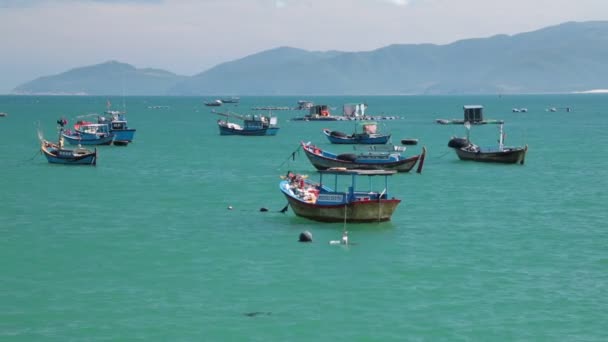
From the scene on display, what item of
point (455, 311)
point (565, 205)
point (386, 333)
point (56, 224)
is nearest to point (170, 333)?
point (386, 333)

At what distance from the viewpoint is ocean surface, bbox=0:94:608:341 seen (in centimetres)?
3228

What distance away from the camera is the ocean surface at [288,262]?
32.3 m

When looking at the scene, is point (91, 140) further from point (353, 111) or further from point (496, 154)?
point (353, 111)

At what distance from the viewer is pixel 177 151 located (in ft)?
340

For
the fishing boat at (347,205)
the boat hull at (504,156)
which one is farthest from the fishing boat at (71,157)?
the fishing boat at (347,205)

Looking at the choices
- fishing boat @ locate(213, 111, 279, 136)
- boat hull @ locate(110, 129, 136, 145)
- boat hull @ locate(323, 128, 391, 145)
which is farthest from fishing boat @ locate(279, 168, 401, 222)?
fishing boat @ locate(213, 111, 279, 136)

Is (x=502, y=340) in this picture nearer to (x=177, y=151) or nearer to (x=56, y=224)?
(x=56, y=224)

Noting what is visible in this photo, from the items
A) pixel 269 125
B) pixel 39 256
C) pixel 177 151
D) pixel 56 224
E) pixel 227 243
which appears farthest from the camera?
pixel 269 125

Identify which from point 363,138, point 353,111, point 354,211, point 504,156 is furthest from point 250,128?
point 354,211

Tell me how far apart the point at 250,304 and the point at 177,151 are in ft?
231

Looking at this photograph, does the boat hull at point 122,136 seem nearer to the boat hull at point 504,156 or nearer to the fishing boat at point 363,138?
the fishing boat at point 363,138

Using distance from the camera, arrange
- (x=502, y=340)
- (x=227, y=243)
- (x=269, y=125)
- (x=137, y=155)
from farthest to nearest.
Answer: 1. (x=269, y=125)
2. (x=137, y=155)
3. (x=227, y=243)
4. (x=502, y=340)

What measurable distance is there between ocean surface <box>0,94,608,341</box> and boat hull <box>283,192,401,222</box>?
464 millimetres

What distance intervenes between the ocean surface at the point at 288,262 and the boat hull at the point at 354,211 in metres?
0.46
